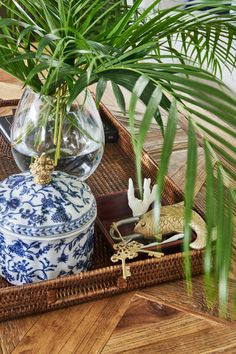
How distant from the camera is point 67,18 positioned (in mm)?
704

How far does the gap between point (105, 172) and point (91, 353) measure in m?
0.45

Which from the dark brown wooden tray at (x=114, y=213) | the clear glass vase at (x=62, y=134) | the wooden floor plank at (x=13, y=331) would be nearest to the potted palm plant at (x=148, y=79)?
the clear glass vase at (x=62, y=134)

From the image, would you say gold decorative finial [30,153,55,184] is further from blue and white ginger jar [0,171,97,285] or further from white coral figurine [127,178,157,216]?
white coral figurine [127,178,157,216]

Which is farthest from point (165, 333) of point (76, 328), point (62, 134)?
point (62, 134)

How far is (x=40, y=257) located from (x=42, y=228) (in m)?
0.04

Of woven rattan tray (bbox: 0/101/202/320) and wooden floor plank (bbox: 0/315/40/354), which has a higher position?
woven rattan tray (bbox: 0/101/202/320)

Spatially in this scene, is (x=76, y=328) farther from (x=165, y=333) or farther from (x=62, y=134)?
(x=62, y=134)

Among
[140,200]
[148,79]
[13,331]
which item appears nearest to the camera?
[148,79]

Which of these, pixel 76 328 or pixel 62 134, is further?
pixel 62 134

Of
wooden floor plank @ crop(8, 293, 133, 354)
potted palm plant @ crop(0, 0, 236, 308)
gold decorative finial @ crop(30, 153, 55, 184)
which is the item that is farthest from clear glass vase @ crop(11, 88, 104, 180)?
wooden floor plank @ crop(8, 293, 133, 354)

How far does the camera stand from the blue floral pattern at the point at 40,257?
65 centimetres

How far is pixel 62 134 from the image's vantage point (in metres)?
0.85

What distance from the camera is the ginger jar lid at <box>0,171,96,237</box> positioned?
25.1 inches

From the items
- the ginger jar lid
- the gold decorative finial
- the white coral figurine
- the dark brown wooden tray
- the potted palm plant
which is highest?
the potted palm plant
